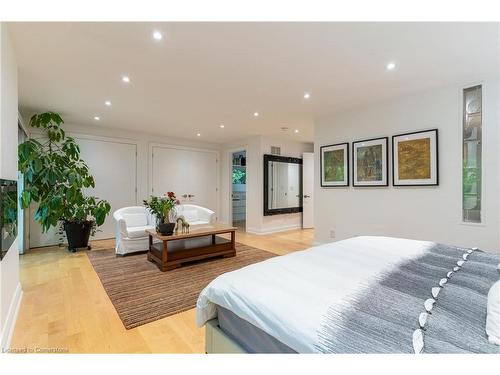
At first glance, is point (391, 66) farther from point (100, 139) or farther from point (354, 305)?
point (100, 139)

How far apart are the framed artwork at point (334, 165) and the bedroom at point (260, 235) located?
26 millimetres

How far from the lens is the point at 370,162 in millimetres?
3750

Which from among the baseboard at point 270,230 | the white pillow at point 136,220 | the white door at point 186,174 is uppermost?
the white door at point 186,174

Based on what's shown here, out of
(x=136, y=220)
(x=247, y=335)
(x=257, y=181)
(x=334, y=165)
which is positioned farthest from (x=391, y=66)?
(x=136, y=220)

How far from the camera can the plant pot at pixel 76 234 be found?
4.07 m

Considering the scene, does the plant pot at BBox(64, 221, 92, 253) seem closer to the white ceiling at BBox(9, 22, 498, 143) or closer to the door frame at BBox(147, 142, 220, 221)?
the door frame at BBox(147, 142, 220, 221)

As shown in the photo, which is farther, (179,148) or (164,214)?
(179,148)

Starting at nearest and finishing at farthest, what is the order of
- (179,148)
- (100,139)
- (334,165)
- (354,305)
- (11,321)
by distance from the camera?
(354,305), (11,321), (334,165), (100,139), (179,148)

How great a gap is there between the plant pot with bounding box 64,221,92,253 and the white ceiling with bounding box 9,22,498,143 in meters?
1.87

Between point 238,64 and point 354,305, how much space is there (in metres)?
2.35

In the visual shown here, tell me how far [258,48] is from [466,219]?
305 centimetres

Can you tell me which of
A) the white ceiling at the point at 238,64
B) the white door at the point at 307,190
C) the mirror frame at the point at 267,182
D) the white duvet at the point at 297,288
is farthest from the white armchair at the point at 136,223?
the white duvet at the point at 297,288

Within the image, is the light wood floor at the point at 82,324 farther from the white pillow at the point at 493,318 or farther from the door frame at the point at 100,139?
the door frame at the point at 100,139
